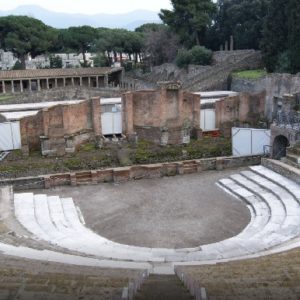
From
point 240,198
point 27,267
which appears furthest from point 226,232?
point 27,267

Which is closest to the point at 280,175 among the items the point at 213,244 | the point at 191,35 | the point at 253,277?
the point at 213,244

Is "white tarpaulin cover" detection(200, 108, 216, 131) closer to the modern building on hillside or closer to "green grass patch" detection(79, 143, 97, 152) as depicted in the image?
"green grass patch" detection(79, 143, 97, 152)

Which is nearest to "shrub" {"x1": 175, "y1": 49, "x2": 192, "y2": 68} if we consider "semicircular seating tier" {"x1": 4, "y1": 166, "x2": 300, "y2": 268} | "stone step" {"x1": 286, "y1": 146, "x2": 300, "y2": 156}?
"stone step" {"x1": 286, "y1": 146, "x2": 300, "y2": 156}

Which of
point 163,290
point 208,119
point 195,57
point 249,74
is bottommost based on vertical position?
point 208,119

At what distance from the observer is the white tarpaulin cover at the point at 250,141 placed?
23.8 meters

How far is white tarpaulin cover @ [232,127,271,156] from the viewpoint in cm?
2375

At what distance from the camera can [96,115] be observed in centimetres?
2748

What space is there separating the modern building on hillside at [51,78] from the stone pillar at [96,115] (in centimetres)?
2616

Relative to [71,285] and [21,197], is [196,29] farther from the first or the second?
[71,285]

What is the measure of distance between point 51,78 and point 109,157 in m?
32.5

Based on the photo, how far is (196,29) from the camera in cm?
4794

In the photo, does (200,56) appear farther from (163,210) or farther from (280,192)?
(163,210)

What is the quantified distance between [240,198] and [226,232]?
334 cm

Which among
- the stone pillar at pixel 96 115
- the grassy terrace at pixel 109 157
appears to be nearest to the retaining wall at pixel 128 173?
the grassy terrace at pixel 109 157
